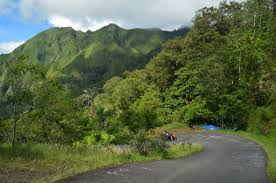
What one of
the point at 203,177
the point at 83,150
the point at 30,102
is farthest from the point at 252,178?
the point at 30,102

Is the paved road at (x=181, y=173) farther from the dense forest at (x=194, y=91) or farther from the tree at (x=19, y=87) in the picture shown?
the tree at (x=19, y=87)

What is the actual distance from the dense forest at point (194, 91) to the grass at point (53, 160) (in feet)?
11.9

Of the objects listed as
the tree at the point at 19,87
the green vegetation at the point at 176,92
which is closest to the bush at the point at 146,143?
the green vegetation at the point at 176,92

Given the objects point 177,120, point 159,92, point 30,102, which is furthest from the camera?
point 159,92

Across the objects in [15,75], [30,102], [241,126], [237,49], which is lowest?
[241,126]

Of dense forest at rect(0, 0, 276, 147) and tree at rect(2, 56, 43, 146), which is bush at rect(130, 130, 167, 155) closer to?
dense forest at rect(0, 0, 276, 147)

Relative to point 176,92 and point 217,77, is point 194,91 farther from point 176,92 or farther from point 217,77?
point 217,77

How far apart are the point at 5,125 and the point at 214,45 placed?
5293cm

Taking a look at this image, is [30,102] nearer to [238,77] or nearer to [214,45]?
[238,77]

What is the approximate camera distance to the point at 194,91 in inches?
2817

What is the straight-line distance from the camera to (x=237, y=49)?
66.7 m

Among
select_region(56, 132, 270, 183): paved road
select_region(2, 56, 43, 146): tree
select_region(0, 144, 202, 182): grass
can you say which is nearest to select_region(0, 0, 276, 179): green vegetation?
select_region(2, 56, 43, 146): tree

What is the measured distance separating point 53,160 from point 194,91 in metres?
54.7

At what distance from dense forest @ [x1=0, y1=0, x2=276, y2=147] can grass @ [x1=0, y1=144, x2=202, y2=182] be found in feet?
11.9
